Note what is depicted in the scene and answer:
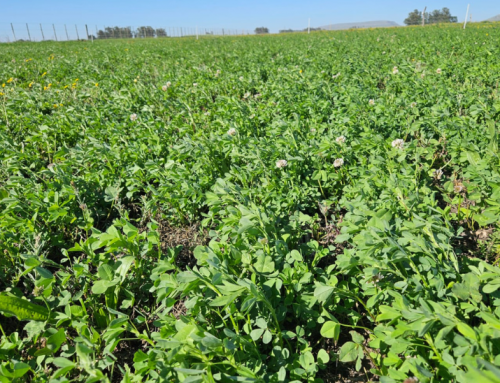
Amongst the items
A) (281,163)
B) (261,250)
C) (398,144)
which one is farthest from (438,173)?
(261,250)

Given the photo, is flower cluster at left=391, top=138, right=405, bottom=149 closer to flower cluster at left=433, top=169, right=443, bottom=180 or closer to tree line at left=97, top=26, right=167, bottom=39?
flower cluster at left=433, top=169, right=443, bottom=180

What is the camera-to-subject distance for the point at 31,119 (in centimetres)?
424

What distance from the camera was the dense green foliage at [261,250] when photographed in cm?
140

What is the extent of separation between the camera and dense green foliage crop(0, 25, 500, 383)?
1.40 m

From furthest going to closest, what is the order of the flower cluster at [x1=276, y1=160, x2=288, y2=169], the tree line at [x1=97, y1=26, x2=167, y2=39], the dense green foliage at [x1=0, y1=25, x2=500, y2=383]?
the tree line at [x1=97, y1=26, x2=167, y2=39], the flower cluster at [x1=276, y1=160, x2=288, y2=169], the dense green foliage at [x1=0, y1=25, x2=500, y2=383]

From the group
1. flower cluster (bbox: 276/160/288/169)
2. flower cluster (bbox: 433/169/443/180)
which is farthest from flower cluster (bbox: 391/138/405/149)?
flower cluster (bbox: 276/160/288/169)

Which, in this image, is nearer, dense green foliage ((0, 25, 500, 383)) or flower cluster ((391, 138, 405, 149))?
dense green foliage ((0, 25, 500, 383))

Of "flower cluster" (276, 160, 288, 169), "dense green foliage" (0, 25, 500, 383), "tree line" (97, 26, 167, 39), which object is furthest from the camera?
"tree line" (97, 26, 167, 39)

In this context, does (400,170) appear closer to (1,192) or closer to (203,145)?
(203,145)

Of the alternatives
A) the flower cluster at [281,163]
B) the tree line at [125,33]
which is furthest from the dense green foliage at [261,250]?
the tree line at [125,33]

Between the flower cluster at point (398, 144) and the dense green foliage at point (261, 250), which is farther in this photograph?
the flower cluster at point (398, 144)

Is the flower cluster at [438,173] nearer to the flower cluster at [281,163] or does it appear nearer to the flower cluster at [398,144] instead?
the flower cluster at [398,144]

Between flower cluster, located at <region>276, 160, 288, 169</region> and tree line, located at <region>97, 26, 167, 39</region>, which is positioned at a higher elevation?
tree line, located at <region>97, 26, 167, 39</region>

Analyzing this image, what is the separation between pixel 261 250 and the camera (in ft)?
5.99
